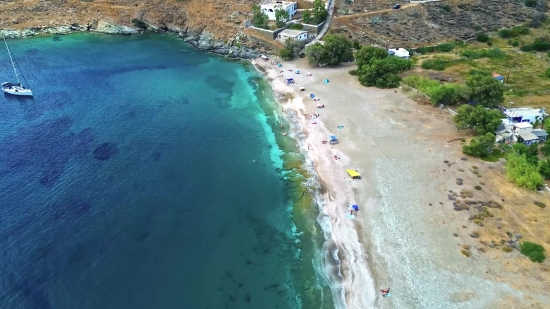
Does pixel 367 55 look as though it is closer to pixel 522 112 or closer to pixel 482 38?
pixel 522 112

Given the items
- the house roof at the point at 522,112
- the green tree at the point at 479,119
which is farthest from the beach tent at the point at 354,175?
the house roof at the point at 522,112

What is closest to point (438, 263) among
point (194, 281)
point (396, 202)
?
point (396, 202)

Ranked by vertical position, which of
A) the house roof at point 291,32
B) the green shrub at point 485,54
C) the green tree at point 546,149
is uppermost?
the house roof at point 291,32

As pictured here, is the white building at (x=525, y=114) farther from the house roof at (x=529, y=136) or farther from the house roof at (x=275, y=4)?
the house roof at (x=275, y=4)

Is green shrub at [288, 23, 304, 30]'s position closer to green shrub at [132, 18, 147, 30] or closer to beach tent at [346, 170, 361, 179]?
green shrub at [132, 18, 147, 30]

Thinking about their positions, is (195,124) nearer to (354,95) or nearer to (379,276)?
(354,95)

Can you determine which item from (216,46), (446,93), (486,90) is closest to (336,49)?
(446,93)
